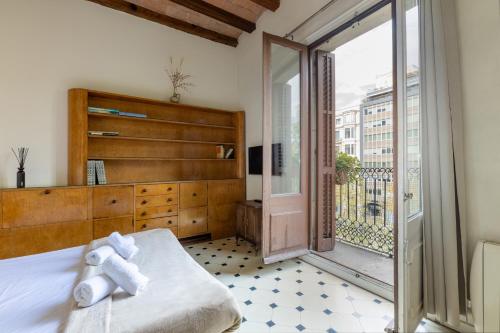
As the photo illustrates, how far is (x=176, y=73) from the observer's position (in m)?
3.63

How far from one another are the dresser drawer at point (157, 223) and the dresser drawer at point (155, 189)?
37 cm

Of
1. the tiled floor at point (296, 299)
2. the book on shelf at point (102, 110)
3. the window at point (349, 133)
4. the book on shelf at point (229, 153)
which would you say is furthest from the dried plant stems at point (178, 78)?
the window at point (349, 133)

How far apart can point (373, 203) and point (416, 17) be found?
2.46 meters

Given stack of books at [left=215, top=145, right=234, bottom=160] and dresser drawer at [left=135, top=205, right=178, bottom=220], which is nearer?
dresser drawer at [left=135, top=205, right=178, bottom=220]

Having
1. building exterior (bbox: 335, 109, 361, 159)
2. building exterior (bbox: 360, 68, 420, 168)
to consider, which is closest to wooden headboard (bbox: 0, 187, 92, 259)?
building exterior (bbox: 335, 109, 361, 159)

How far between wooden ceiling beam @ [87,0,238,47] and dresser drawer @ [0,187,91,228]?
2.61 meters

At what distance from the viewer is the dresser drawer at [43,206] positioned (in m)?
2.29

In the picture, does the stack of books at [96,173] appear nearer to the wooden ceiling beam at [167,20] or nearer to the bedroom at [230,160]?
the bedroom at [230,160]

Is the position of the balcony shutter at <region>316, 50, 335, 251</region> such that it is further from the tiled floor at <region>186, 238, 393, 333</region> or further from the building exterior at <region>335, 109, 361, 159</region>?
the building exterior at <region>335, 109, 361, 159</region>

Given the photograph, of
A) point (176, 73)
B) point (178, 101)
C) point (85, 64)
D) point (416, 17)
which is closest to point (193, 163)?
point (178, 101)

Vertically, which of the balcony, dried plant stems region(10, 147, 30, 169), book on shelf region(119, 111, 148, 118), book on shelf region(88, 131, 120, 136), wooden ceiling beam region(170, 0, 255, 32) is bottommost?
the balcony

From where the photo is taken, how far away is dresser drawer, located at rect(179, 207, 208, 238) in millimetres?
3270

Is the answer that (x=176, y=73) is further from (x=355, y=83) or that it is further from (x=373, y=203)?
(x=373, y=203)

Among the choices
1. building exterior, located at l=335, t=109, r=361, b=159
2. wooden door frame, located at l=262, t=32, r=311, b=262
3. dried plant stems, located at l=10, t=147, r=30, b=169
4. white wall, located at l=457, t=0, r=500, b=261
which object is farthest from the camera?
building exterior, located at l=335, t=109, r=361, b=159
